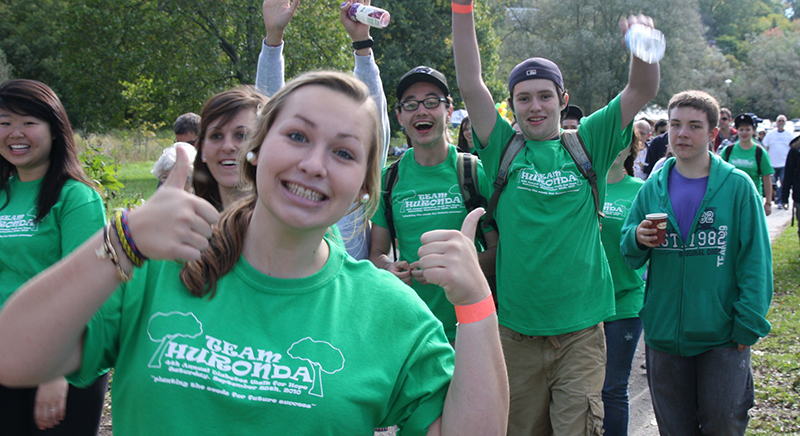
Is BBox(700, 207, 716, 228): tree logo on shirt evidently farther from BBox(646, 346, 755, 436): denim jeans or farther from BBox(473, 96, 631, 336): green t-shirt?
BBox(646, 346, 755, 436): denim jeans

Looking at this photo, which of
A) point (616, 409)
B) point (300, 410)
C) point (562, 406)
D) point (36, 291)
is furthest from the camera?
point (616, 409)

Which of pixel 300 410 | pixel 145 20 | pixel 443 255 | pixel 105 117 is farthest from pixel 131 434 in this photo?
pixel 105 117

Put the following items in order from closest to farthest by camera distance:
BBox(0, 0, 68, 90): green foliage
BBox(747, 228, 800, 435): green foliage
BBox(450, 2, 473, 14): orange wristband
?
BBox(450, 2, 473, 14): orange wristband < BBox(747, 228, 800, 435): green foliage < BBox(0, 0, 68, 90): green foliage

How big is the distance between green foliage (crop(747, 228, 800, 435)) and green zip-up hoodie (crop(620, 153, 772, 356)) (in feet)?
5.07

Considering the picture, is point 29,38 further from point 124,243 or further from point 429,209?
point 124,243

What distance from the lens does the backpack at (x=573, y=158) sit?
345 cm

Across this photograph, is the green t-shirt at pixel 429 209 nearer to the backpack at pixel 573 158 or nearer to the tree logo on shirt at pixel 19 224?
the backpack at pixel 573 158

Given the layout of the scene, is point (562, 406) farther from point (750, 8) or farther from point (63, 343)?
point (750, 8)

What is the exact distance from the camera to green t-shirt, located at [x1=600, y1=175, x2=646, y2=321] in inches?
163

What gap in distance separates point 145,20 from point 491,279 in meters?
18.7

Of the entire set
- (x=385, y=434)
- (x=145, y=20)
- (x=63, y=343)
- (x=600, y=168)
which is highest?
(x=145, y=20)

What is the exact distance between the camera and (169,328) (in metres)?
1.39

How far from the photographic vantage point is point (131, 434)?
4.54ft

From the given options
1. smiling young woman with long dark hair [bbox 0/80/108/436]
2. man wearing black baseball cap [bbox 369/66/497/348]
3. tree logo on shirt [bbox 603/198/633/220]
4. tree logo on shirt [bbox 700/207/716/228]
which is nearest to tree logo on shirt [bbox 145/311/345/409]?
smiling young woman with long dark hair [bbox 0/80/108/436]
